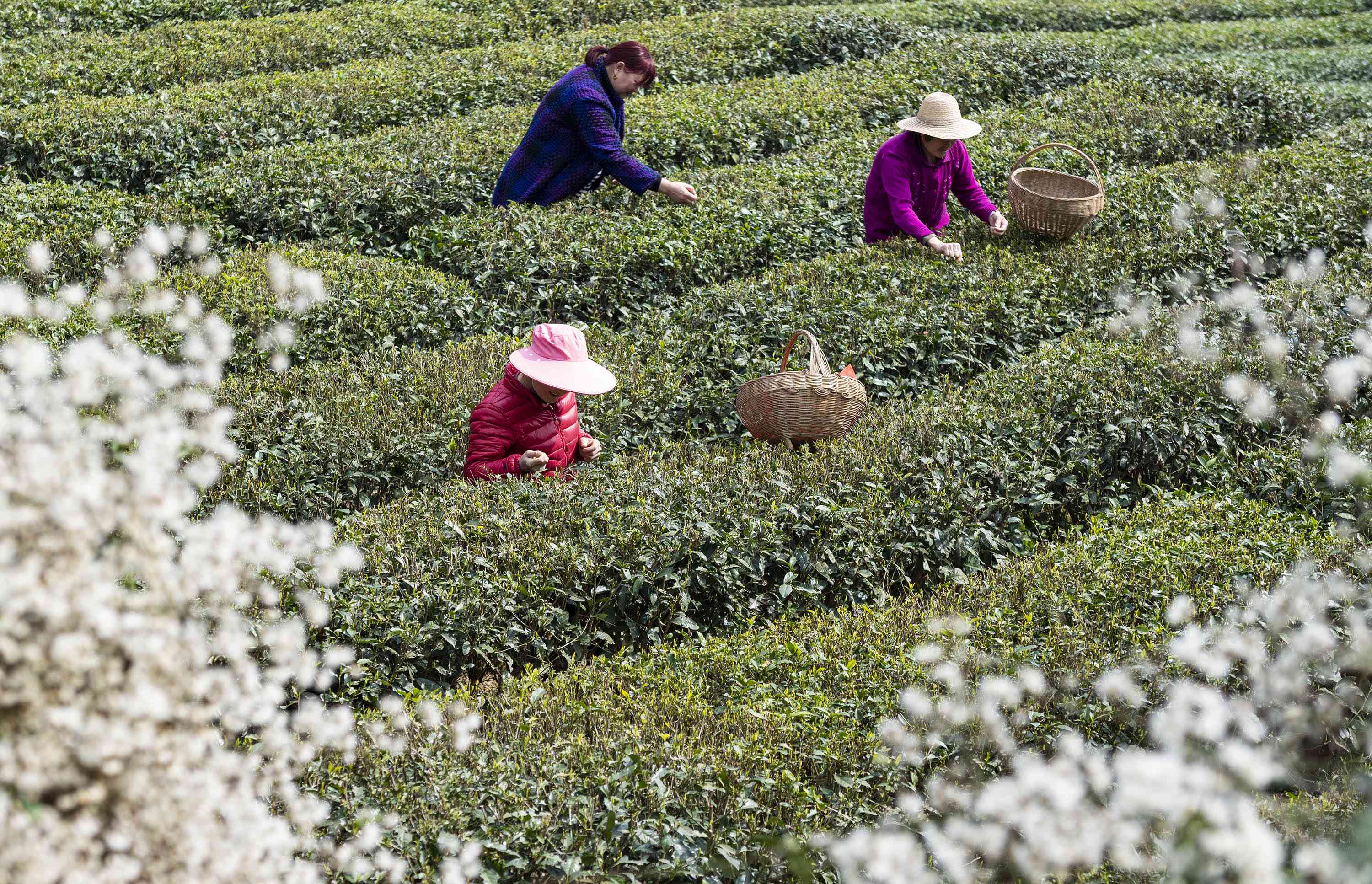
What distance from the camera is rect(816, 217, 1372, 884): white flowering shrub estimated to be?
1.92m

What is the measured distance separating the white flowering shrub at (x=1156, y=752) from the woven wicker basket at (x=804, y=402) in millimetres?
1722

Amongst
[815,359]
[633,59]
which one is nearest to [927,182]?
[633,59]

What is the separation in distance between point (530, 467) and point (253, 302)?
2.91 meters

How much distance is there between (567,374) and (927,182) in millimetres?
4103

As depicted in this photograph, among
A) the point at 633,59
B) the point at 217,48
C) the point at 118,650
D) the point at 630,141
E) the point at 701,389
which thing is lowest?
the point at 701,389

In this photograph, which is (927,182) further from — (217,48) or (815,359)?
(217,48)

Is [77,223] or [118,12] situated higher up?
[118,12]

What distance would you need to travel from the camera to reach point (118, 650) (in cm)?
190

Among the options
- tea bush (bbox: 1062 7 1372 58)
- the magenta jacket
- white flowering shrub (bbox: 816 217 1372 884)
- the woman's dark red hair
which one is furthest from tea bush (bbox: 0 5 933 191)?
white flowering shrub (bbox: 816 217 1372 884)

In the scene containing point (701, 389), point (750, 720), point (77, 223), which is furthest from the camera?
point (77, 223)

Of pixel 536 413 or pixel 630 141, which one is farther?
pixel 630 141

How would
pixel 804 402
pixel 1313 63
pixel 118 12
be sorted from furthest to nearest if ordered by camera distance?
1. pixel 1313 63
2. pixel 118 12
3. pixel 804 402

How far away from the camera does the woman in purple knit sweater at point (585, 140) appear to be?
27.2 feet

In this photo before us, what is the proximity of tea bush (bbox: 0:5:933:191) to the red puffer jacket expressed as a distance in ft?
16.7
